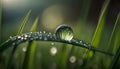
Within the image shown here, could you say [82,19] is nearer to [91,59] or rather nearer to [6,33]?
[91,59]

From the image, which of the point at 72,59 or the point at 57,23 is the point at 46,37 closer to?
the point at 72,59

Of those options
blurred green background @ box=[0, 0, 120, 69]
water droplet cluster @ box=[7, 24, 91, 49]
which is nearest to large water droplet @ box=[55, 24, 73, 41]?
water droplet cluster @ box=[7, 24, 91, 49]

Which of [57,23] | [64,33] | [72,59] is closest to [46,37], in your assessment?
[64,33]

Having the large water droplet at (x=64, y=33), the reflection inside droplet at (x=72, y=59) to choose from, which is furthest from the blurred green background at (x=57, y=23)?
the large water droplet at (x=64, y=33)

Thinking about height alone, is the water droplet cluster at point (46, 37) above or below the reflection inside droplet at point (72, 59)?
above

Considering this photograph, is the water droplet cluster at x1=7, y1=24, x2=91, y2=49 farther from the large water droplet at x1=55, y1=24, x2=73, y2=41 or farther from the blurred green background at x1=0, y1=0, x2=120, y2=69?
the blurred green background at x1=0, y1=0, x2=120, y2=69

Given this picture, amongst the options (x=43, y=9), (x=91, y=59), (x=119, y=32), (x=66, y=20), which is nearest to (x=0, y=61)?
(x=91, y=59)

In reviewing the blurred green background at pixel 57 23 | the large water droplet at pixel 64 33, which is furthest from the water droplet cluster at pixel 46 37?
the blurred green background at pixel 57 23

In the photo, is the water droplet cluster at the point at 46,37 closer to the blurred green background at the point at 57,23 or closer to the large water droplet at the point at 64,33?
the large water droplet at the point at 64,33

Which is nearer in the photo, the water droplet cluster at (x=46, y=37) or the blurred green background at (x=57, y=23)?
the water droplet cluster at (x=46, y=37)

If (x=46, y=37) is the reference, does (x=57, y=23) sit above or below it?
above
